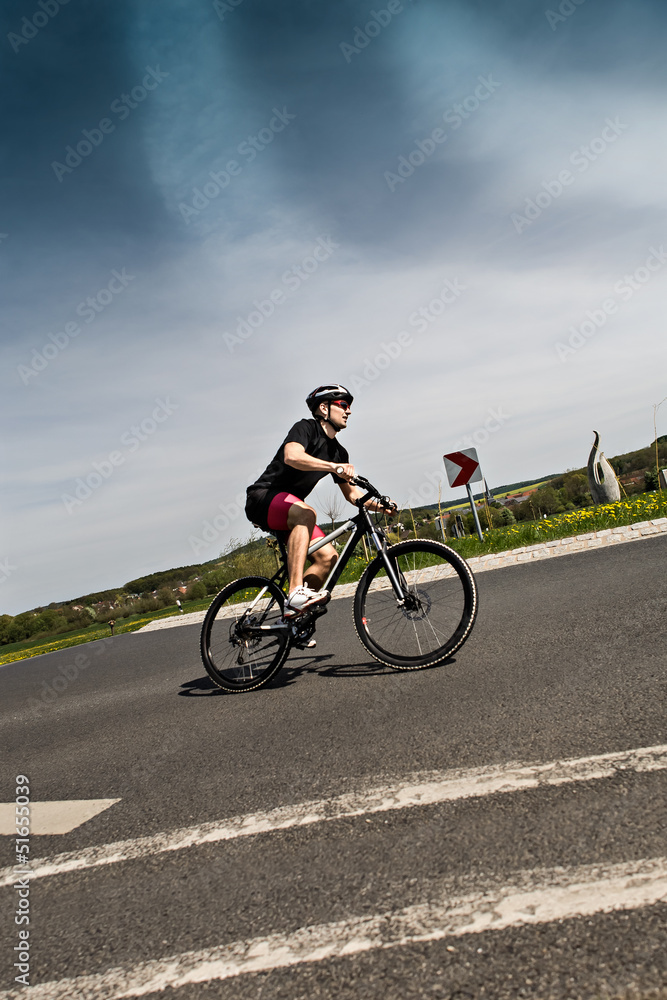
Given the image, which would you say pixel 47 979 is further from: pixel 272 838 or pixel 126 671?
pixel 126 671

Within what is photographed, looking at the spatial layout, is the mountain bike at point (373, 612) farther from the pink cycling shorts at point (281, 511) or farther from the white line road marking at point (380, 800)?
the white line road marking at point (380, 800)

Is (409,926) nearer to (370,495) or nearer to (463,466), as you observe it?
(370,495)

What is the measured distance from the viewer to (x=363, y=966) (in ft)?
4.69

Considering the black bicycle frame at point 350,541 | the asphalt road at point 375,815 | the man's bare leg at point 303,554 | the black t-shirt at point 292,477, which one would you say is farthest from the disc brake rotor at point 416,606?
the black t-shirt at point 292,477

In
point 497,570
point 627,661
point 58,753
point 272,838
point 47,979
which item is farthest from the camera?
point 497,570

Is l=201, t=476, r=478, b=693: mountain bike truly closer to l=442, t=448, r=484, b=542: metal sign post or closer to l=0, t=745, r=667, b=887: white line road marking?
l=0, t=745, r=667, b=887: white line road marking

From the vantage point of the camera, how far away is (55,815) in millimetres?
2951

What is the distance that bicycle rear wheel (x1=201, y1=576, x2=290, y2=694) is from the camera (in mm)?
4734

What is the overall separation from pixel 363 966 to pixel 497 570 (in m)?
8.32

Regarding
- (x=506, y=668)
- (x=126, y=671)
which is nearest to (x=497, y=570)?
(x=126, y=671)

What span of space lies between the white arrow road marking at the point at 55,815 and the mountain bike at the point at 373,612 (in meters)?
1.75

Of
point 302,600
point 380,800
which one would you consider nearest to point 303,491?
point 302,600

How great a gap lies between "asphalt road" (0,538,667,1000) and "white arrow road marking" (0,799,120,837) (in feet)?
0.27

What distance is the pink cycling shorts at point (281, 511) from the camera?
4.71 meters
